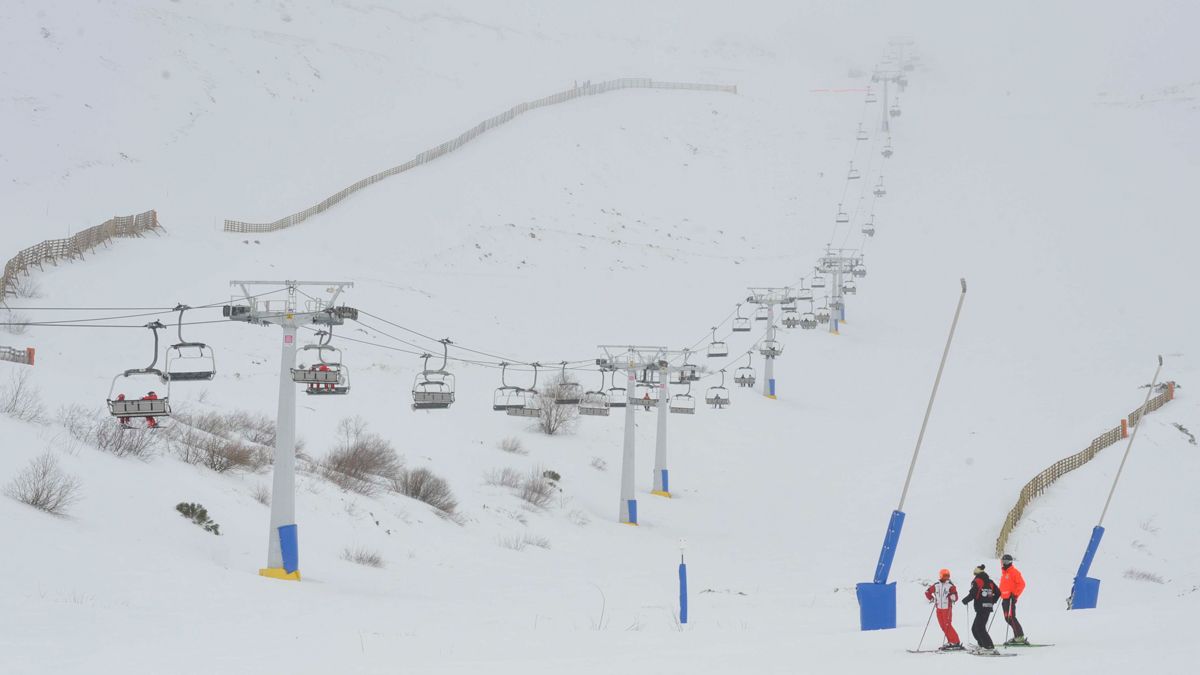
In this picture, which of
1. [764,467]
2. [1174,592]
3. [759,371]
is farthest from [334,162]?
[1174,592]

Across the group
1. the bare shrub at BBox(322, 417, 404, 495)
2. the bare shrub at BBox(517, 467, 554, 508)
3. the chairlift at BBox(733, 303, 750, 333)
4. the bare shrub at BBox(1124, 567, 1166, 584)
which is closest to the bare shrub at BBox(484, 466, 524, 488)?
the bare shrub at BBox(517, 467, 554, 508)

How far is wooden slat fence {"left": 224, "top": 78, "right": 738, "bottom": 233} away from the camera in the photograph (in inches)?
2692

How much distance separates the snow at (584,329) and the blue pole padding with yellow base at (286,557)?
367 millimetres

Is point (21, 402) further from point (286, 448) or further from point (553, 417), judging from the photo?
point (553, 417)

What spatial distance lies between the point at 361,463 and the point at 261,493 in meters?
5.87

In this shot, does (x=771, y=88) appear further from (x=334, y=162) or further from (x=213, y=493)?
(x=213, y=493)

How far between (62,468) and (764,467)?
91.5 ft

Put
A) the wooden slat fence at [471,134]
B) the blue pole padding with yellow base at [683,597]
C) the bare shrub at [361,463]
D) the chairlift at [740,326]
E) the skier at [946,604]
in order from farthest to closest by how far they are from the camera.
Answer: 1. the wooden slat fence at [471,134]
2. the chairlift at [740,326]
3. the bare shrub at [361,463]
4. the blue pole padding with yellow base at [683,597]
5. the skier at [946,604]

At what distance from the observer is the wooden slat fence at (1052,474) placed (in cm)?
3351

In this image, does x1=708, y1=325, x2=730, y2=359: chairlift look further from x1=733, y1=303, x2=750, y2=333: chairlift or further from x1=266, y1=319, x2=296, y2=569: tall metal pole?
x1=266, y1=319, x2=296, y2=569: tall metal pole

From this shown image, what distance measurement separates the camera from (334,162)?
286 ft

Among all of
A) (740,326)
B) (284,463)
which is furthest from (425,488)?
(740,326)

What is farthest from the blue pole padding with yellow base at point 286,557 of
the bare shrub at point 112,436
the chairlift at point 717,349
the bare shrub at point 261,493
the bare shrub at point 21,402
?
the chairlift at point 717,349

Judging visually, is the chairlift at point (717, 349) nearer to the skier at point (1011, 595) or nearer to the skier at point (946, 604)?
the skier at point (1011, 595)
